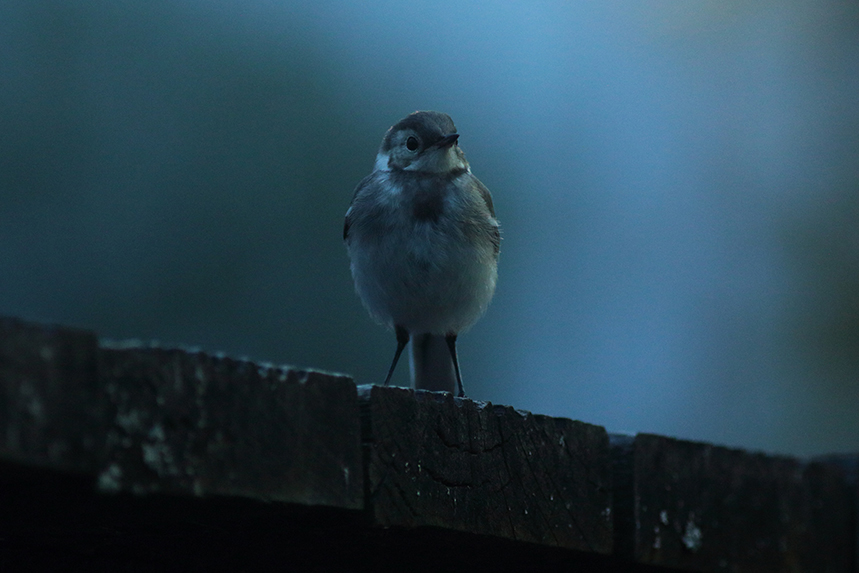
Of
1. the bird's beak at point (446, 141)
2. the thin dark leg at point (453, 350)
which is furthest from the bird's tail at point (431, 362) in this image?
the bird's beak at point (446, 141)

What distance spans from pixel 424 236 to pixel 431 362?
94 cm

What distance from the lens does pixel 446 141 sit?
4.13m

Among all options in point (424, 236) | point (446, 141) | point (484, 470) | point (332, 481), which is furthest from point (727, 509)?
point (446, 141)

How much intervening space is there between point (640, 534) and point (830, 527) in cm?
96

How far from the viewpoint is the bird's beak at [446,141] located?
410cm

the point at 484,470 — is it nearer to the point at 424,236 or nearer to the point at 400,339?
the point at 424,236

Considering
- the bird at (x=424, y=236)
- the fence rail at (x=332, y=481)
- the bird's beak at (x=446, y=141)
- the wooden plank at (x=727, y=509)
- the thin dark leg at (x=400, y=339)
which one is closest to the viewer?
the fence rail at (x=332, y=481)

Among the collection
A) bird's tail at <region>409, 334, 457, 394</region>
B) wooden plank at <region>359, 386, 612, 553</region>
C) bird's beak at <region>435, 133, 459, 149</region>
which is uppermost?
bird's beak at <region>435, 133, 459, 149</region>

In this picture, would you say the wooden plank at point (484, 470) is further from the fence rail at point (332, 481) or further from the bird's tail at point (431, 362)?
the bird's tail at point (431, 362)

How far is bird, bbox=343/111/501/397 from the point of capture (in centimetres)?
387

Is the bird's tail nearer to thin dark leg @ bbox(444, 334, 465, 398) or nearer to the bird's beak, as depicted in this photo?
thin dark leg @ bbox(444, 334, 465, 398)

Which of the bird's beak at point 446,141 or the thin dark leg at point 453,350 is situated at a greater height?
the bird's beak at point 446,141

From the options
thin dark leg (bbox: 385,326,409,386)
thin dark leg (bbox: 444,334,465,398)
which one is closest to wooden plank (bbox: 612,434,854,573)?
thin dark leg (bbox: 444,334,465,398)

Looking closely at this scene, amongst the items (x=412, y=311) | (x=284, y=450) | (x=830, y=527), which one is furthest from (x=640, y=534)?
(x=412, y=311)
